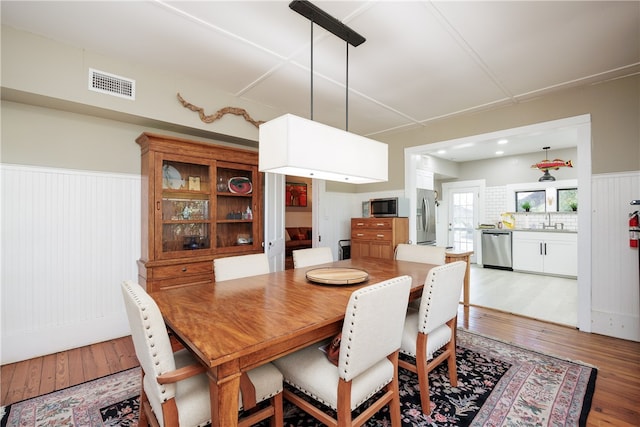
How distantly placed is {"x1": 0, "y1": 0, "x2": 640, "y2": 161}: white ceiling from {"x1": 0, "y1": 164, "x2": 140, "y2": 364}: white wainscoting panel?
4.01 ft

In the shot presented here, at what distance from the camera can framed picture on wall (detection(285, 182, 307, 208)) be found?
559 centimetres

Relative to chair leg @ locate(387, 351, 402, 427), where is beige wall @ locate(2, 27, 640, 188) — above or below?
above

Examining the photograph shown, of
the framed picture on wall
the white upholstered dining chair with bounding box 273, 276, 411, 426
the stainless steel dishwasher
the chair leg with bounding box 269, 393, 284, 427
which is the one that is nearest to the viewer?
the white upholstered dining chair with bounding box 273, 276, 411, 426

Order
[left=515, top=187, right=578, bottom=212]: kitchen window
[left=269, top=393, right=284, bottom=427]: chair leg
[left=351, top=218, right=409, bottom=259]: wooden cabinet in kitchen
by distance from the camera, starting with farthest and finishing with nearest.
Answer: [left=515, top=187, right=578, bottom=212]: kitchen window, [left=351, top=218, right=409, bottom=259]: wooden cabinet in kitchen, [left=269, top=393, right=284, bottom=427]: chair leg

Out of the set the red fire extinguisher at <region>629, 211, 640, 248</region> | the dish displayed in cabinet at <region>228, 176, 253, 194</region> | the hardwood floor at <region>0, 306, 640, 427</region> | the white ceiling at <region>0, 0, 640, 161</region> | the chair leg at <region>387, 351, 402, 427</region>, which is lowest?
the hardwood floor at <region>0, 306, 640, 427</region>

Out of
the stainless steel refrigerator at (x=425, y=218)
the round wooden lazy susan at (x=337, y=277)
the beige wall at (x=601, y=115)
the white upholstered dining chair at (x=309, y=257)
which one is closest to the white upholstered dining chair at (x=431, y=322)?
the round wooden lazy susan at (x=337, y=277)

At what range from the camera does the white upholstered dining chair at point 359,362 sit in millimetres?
1290

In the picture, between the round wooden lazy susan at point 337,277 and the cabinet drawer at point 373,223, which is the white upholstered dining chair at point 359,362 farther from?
the cabinet drawer at point 373,223


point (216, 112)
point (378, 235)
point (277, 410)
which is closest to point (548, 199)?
point (378, 235)

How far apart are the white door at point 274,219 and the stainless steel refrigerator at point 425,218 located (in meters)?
2.19

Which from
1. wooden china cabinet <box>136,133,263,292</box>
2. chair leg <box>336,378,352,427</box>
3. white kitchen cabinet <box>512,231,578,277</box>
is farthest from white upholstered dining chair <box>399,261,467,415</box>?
white kitchen cabinet <box>512,231,578,277</box>

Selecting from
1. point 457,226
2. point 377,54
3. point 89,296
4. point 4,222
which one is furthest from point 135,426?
point 457,226

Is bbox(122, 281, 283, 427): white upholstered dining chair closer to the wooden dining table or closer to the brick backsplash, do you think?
the wooden dining table

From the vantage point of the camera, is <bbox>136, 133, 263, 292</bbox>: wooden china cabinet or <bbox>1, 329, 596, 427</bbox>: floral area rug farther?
<bbox>136, 133, 263, 292</bbox>: wooden china cabinet
